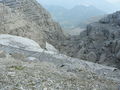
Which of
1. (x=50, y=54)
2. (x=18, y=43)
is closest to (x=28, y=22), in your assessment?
(x=18, y=43)

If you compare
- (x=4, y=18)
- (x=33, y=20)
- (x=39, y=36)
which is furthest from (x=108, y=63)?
(x=33, y=20)

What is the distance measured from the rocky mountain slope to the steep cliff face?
503 cm

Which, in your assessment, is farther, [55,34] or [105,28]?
[55,34]

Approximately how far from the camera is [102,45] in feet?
121

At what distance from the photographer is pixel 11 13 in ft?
138

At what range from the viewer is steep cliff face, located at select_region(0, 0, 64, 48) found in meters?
39.1

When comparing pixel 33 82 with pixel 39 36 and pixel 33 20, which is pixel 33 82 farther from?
pixel 33 20

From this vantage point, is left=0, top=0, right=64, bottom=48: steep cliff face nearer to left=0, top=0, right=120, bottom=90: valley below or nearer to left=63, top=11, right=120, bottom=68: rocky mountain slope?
left=0, top=0, right=120, bottom=90: valley below

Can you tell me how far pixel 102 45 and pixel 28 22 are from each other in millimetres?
15231

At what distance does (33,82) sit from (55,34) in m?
37.7

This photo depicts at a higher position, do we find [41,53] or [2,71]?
[2,71]

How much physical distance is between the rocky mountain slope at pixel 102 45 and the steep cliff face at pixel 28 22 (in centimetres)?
503

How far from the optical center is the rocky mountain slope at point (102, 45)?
32.4 m

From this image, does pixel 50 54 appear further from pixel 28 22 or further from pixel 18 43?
pixel 28 22
